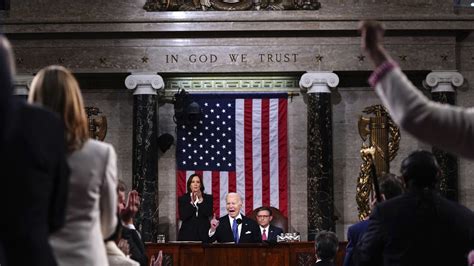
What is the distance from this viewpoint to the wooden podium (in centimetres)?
1466

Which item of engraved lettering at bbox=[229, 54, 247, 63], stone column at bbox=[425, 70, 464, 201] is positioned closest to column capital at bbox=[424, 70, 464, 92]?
stone column at bbox=[425, 70, 464, 201]

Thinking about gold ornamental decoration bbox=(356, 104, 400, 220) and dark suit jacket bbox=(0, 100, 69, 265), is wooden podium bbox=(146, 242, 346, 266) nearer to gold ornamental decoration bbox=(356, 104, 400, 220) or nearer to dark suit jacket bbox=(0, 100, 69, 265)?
gold ornamental decoration bbox=(356, 104, 400, 220)

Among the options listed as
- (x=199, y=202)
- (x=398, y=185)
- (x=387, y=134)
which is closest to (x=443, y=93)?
(x=387, y=134)

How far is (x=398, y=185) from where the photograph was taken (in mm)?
6164

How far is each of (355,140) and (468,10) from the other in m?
3.23

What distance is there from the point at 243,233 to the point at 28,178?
40.0ft

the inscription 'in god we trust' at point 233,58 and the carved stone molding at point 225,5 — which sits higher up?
the carved stone molding at point 225,5

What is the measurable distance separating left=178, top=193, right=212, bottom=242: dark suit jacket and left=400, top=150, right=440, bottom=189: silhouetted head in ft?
37.5

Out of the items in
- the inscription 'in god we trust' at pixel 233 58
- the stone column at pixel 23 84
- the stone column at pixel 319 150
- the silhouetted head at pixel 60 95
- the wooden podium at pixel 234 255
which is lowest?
the wooden podium at pixel 234 255

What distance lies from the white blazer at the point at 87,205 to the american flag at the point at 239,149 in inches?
530

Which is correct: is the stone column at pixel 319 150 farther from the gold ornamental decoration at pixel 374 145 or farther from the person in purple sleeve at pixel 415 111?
the person in purple sleeve at pixel 415 111

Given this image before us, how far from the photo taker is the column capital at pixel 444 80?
17547mm

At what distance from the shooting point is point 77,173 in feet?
13.7

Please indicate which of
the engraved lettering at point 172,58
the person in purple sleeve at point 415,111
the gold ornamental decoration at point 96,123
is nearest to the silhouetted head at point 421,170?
the person in purple sleeve at point 415,111
